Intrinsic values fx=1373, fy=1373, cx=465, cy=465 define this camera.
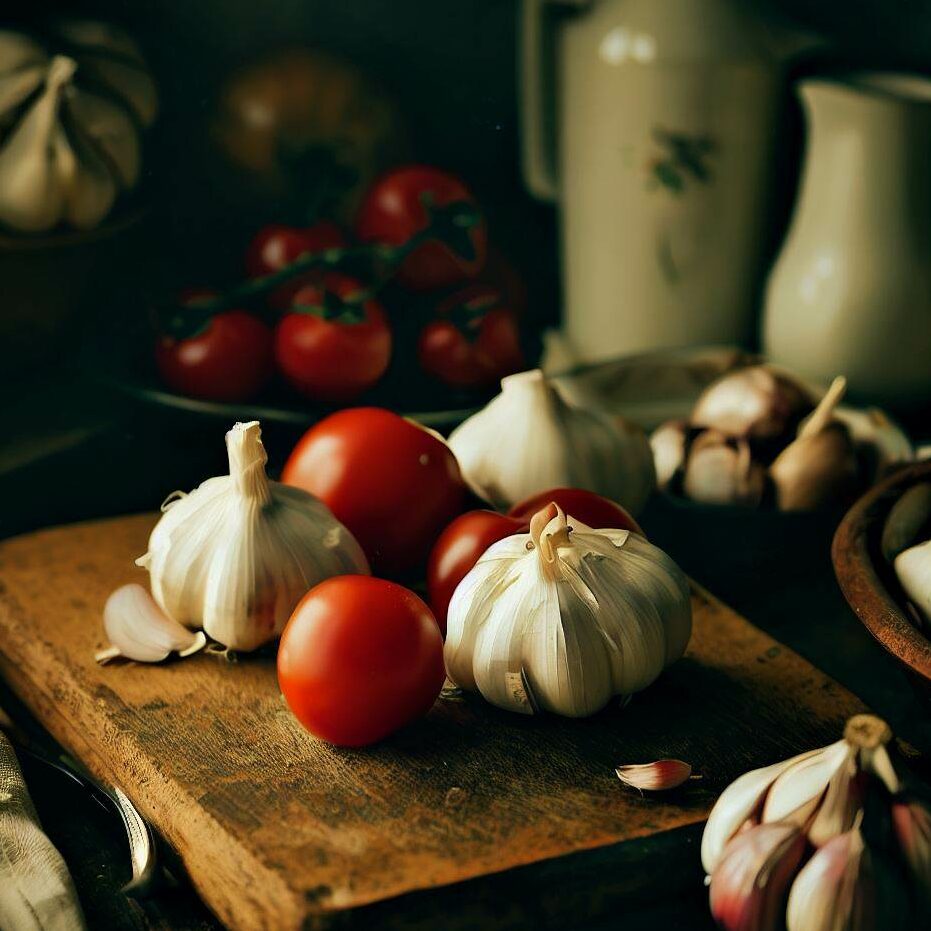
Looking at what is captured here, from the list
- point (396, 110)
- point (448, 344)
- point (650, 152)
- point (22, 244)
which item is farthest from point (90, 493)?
point (650, 152)

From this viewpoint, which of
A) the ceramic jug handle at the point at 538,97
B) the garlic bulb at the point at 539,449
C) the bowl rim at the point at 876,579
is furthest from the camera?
the ceramic jug handle at the point at 538,97

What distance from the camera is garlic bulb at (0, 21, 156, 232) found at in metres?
0.99

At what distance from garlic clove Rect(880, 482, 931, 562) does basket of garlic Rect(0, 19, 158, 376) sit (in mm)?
628

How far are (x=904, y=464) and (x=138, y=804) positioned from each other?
57cm

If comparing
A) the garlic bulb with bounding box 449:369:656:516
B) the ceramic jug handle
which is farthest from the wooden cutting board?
the ceramic jug handle

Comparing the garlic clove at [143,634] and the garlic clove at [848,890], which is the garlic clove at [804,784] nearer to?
the garlic clove at [848,890]

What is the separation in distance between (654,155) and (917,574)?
56 cm

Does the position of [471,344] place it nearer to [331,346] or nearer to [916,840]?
[331,346]

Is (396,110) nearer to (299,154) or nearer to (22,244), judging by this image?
(299,154)

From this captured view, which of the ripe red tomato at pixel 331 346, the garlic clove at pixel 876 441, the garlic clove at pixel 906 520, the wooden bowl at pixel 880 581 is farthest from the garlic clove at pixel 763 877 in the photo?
the ripe red tomato at pixel 331 346

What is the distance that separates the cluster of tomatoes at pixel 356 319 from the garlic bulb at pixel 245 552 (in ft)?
0.92

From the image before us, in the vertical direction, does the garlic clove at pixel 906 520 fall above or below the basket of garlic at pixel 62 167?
below

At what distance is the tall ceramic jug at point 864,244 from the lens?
1.08 metres

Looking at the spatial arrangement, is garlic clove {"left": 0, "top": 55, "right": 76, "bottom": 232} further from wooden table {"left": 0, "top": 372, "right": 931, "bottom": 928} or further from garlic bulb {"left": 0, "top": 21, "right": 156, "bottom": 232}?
wooden table {"left": 0, "top": 372, "right": 931, "bottom": 928}
